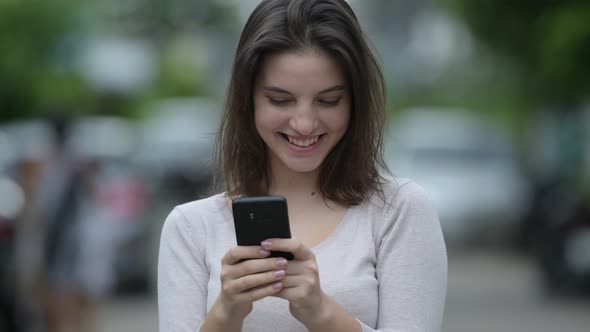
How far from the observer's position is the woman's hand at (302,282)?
2.38 meters

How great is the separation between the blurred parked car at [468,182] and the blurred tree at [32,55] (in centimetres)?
654

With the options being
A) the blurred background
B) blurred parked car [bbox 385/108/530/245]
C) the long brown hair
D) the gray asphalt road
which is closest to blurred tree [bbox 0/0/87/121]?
the blurred background

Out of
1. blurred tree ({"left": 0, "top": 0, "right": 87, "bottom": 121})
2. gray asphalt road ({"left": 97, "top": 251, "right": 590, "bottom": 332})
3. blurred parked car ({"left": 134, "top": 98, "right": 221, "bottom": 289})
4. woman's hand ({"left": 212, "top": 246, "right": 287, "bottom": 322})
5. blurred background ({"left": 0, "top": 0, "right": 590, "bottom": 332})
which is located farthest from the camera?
blurred tree ({"left": 0, "top": 0, "right": 87, "bottom": 121})

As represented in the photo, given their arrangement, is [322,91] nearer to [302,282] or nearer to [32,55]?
[302,282]

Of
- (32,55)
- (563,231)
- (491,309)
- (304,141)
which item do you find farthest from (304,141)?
(32,55)

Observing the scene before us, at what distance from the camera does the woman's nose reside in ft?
8.43

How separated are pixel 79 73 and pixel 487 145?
32.3ft

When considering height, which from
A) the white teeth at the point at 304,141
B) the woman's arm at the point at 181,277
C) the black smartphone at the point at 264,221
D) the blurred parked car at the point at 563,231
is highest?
the white teeth at the point at 304,141

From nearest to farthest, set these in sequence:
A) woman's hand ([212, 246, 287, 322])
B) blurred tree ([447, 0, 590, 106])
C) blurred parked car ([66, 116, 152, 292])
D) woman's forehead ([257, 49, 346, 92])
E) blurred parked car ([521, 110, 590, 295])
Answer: woman's hand ([212, 246, 287, 322])
woman's forehead ([257, 49, 346, 92])
blurred tree ([447, 0, 590, 106])
blurred parked car ([66, 116, 152, 292])
blurred parked car ([521, 110, 590, 295])

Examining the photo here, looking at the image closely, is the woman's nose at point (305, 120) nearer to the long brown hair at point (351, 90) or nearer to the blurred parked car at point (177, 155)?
the long brown hair at point (351, 90)

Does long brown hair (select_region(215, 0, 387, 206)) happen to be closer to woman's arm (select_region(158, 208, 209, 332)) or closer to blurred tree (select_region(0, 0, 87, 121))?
woman's arm (select_region(158, 208, 209, 332))

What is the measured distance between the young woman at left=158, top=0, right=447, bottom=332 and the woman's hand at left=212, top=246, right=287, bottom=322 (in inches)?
1.8

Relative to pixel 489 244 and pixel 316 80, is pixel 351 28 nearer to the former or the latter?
pixel 316 80

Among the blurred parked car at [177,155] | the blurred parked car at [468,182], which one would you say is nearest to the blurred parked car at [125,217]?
the blurred parked car at [468,182]
